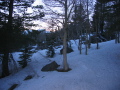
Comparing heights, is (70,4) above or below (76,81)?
above

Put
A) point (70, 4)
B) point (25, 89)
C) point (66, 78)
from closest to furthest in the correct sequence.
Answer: point (25, 89), point (66, 78), point (70, 4)

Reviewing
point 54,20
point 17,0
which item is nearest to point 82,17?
point 54,20

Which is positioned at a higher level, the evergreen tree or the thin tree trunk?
the evergreen tree

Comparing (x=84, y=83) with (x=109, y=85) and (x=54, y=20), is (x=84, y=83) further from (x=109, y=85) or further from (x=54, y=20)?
(x=54, y=20)

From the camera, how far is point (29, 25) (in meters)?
9.98

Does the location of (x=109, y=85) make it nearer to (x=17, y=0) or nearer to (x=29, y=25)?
(x=29, y=25)

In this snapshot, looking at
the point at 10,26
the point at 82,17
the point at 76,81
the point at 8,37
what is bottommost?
the point at 76,81

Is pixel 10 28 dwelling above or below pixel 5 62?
above

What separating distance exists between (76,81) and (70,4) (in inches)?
250

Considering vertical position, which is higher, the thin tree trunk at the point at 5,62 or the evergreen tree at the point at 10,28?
the evergreen tree at the point at 10,28

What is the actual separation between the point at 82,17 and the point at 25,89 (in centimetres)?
965

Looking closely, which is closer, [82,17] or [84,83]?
[84,83]

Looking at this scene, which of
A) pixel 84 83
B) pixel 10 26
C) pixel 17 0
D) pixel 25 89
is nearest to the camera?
pixel 84 83

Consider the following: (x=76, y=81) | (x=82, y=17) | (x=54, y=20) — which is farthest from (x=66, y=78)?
(x=82, y=17)
